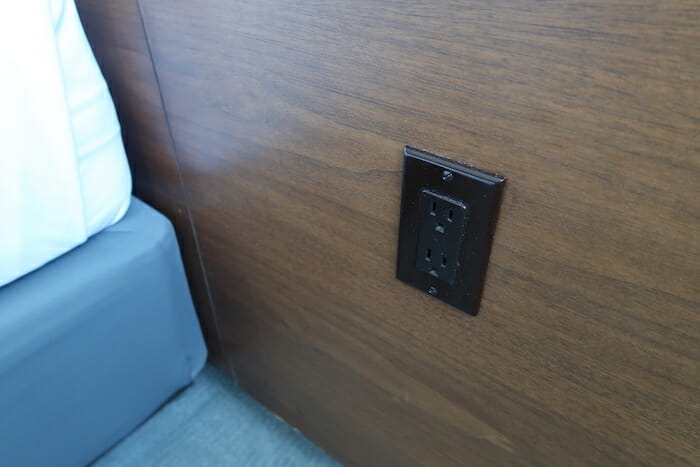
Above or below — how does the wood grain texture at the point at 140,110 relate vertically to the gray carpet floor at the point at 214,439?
above

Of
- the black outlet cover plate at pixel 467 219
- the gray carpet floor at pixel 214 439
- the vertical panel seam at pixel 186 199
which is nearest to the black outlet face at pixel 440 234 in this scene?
the black outlet cover plate at pixel 467 219

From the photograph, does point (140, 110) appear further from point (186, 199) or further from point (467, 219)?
point (467, 219)

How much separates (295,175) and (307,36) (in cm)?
14

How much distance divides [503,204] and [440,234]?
6 centimetres

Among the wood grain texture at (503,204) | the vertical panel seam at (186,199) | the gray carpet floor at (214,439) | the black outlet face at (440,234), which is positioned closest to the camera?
the wood grain texture at (503,204)

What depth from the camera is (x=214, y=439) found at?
0.83 m

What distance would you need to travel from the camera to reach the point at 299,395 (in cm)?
74

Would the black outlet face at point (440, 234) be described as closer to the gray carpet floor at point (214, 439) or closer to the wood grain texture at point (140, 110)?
the wood grain texture at point (140, 110)

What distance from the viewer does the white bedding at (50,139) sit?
19.6 inches

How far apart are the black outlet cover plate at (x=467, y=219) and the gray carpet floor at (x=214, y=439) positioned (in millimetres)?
467

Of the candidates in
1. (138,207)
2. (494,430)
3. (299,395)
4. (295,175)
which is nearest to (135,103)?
(138,207)

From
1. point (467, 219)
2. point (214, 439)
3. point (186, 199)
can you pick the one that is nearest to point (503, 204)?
point (467, 219)

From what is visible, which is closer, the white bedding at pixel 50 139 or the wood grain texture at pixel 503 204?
the wood grain texture at pixel 503 204

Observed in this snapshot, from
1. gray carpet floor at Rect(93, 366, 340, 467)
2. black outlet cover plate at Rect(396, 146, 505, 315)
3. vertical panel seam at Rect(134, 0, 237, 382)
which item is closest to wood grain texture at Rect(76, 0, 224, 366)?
vertical panel seam at Rect(134, 0, 237, 382)
